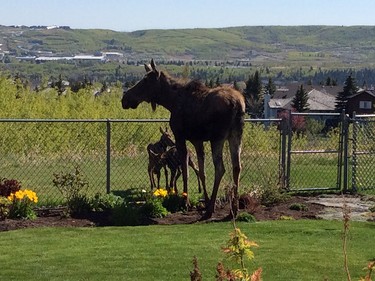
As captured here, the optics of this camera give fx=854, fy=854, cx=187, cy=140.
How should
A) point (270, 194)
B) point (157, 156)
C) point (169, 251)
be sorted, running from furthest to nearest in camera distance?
point (157, 156) < point (270, 194) < point (169, 251)

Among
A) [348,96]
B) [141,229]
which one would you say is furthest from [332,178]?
[348,96]

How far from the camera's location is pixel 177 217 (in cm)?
1364

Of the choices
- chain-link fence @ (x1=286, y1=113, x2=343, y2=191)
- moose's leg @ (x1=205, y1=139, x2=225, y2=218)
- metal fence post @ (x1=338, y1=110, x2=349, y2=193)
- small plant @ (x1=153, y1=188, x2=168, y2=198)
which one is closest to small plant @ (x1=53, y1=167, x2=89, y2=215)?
small plant @ (x1=153, y1=188, x2=168, y2=198)

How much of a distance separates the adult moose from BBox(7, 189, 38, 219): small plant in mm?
2537

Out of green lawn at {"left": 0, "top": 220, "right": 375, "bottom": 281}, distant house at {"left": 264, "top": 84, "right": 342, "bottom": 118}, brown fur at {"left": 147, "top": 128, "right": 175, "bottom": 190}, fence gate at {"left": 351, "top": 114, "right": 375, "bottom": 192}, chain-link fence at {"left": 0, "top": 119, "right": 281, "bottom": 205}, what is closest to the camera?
green lawn at {"left": 0, "top": 220, "right": 375, "bottom": 281}

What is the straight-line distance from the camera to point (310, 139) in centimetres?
2102

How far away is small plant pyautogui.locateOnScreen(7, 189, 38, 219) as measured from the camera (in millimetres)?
13008

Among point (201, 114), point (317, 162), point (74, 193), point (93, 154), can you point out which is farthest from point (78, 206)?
point (317, 162)

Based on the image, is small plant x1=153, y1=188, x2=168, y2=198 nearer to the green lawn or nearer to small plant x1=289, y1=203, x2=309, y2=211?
the green lawn

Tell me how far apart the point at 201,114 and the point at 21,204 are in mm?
3135

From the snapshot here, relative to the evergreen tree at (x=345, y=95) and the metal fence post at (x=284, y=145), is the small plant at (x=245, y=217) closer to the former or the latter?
the metal fence post at (x=284, y=145)

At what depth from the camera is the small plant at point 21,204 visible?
13.0 metres

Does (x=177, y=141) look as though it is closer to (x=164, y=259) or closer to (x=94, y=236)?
(x=94, y=236)

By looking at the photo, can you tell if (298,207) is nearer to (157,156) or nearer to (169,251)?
(157,156)
